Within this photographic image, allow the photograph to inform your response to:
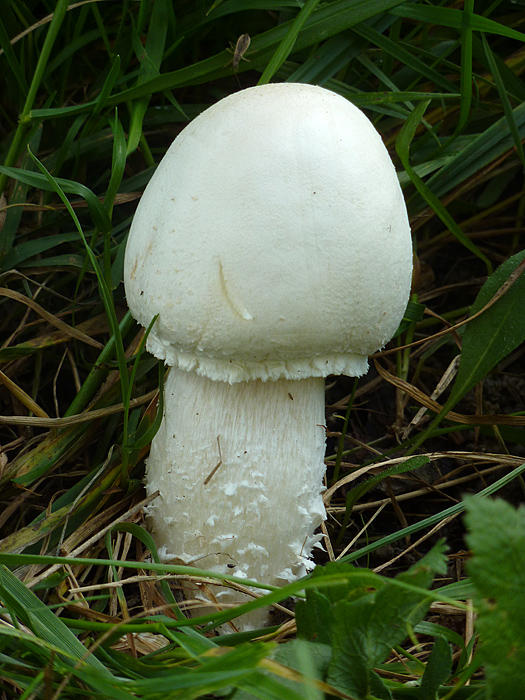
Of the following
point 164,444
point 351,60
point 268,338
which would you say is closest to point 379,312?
point 268,338

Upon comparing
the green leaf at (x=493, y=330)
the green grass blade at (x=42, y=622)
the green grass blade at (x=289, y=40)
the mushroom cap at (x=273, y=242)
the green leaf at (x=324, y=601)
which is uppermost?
the green grass blade at (x=289, y=40)

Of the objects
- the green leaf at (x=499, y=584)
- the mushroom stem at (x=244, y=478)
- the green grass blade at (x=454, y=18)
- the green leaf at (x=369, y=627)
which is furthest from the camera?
the green grass blade at (x=454, y=18)

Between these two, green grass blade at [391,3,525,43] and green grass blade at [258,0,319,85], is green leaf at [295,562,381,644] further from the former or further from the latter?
green grass blade at [391,3,525,43]

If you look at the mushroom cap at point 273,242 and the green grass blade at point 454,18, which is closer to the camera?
the mushroom cap at point 273,242

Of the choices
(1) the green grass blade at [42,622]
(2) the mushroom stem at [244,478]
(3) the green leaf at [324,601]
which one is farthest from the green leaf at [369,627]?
(2) the mushroom stem at [244,478]

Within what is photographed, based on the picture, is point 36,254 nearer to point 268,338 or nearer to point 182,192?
point 182,192

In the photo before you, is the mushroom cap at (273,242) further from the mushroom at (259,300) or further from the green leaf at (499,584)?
the green leaf at (499,584)

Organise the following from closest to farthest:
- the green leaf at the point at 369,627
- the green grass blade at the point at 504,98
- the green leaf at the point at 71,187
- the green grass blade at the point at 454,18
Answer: the green leaf at the point at 369,627
the green leaf at the point at 71,187
the green grass blade at the point at 454,18
the green grass blade at the point at 504,98
